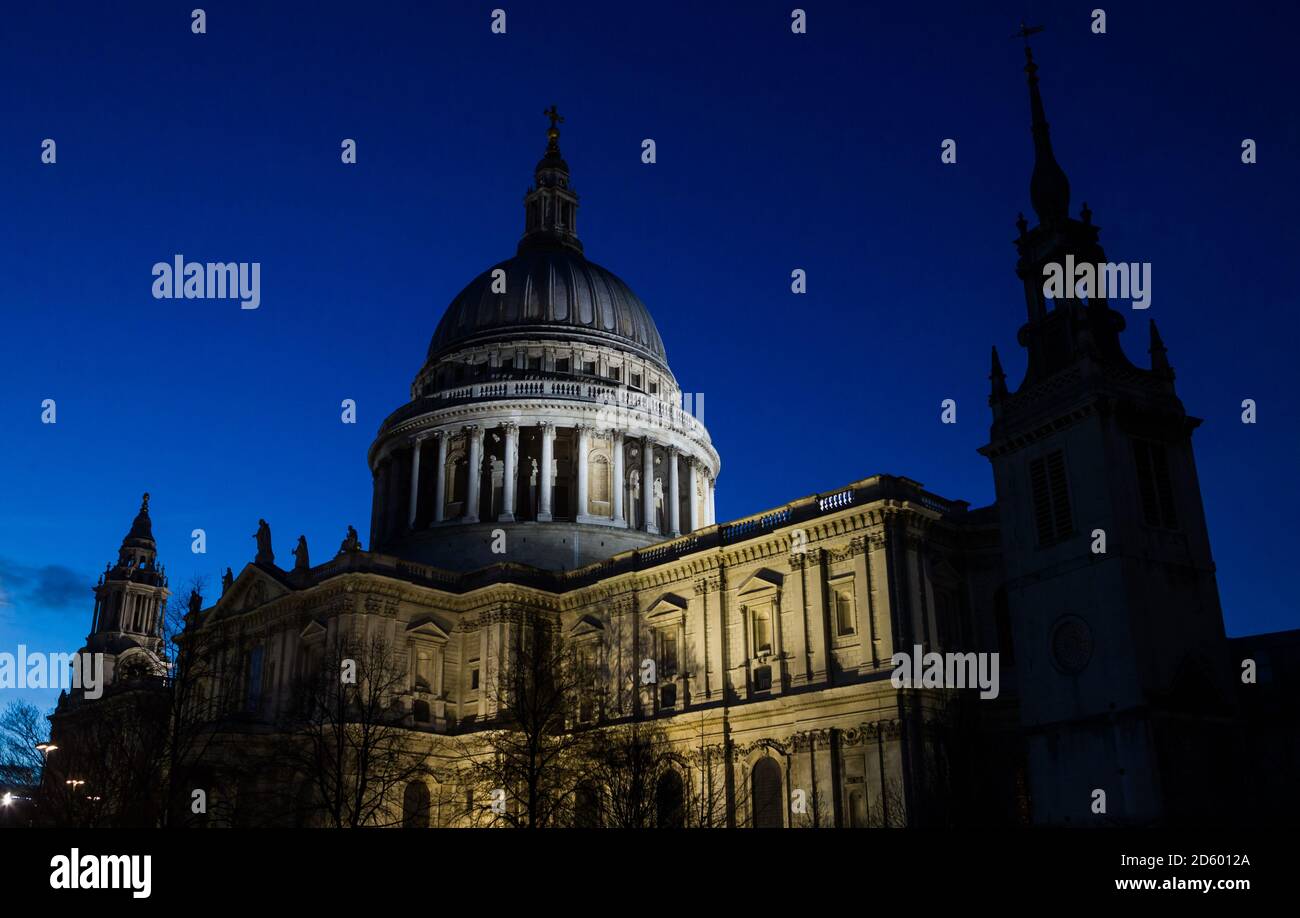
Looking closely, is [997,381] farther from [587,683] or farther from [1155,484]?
[587,683]

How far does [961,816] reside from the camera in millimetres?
40625

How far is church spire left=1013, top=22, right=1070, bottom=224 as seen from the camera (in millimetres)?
36219

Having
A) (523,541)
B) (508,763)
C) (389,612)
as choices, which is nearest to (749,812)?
(508,763)

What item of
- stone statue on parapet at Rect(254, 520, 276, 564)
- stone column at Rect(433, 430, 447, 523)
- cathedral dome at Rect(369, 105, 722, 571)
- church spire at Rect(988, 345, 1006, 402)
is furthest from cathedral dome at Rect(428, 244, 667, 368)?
church spire at Rect(988, 345, 1006, 402)

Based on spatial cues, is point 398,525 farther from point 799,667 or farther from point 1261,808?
point 1261,808

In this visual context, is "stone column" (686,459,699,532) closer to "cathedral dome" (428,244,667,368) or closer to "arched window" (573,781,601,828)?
"cathedral dome" (428,244,667,368)

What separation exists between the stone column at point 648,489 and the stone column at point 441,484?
530 inches

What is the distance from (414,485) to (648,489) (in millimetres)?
16051

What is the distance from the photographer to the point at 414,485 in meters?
77.9

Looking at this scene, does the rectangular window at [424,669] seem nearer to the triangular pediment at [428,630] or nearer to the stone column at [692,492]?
the triangular pediment at [428,630]

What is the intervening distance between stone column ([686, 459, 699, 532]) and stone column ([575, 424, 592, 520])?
28.6 feet

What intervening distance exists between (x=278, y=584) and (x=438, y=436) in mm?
18669

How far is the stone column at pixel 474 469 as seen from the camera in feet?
244

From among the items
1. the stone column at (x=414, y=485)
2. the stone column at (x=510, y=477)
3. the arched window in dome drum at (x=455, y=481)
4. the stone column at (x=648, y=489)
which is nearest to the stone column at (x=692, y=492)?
the stone column at (x=648, y=489)
